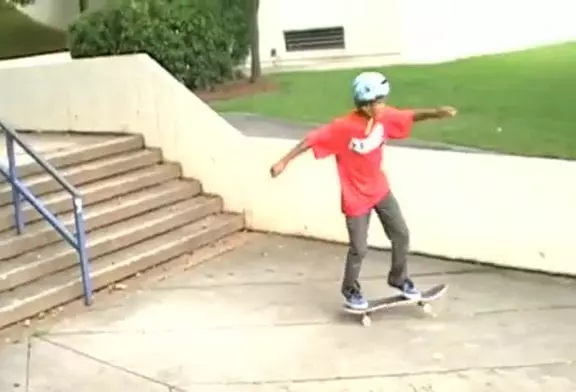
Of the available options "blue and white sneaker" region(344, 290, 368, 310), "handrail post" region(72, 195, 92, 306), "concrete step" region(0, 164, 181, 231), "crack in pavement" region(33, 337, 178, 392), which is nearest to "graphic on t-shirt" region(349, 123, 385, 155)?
"blue and white sneaker" region(344, 290, 368, 310)

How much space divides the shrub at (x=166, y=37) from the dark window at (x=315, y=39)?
12.1 ft

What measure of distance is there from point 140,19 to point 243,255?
506cm

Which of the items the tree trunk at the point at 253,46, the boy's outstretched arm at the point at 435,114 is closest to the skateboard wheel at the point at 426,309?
the boy's outstretched arm at the point at 435,114

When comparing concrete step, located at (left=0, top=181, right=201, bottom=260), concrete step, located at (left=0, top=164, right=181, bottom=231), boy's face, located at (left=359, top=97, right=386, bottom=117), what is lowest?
concrete step, located at (left=0, top=181, right=201, bottom=260)

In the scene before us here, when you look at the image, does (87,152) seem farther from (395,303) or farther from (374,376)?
(374,376)

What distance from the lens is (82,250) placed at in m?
7.63

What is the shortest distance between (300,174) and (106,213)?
1791mm

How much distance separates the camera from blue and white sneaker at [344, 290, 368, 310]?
705cm

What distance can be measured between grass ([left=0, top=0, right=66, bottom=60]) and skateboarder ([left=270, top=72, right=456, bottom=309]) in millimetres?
12145

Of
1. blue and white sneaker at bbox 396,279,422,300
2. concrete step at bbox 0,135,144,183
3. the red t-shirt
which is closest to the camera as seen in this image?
the red t-shirt

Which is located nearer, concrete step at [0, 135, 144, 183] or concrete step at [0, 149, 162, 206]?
concrete step at [0, 149, 162, 206]

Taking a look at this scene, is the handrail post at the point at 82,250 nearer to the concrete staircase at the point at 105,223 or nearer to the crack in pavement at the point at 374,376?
the concrete staircase at the point at 105,223

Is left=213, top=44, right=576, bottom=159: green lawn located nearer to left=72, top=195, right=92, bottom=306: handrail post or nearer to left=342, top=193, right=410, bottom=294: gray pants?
left=342, top=193, right=410, bottom=294: gray pants

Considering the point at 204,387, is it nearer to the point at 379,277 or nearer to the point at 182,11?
the point at 379,277
